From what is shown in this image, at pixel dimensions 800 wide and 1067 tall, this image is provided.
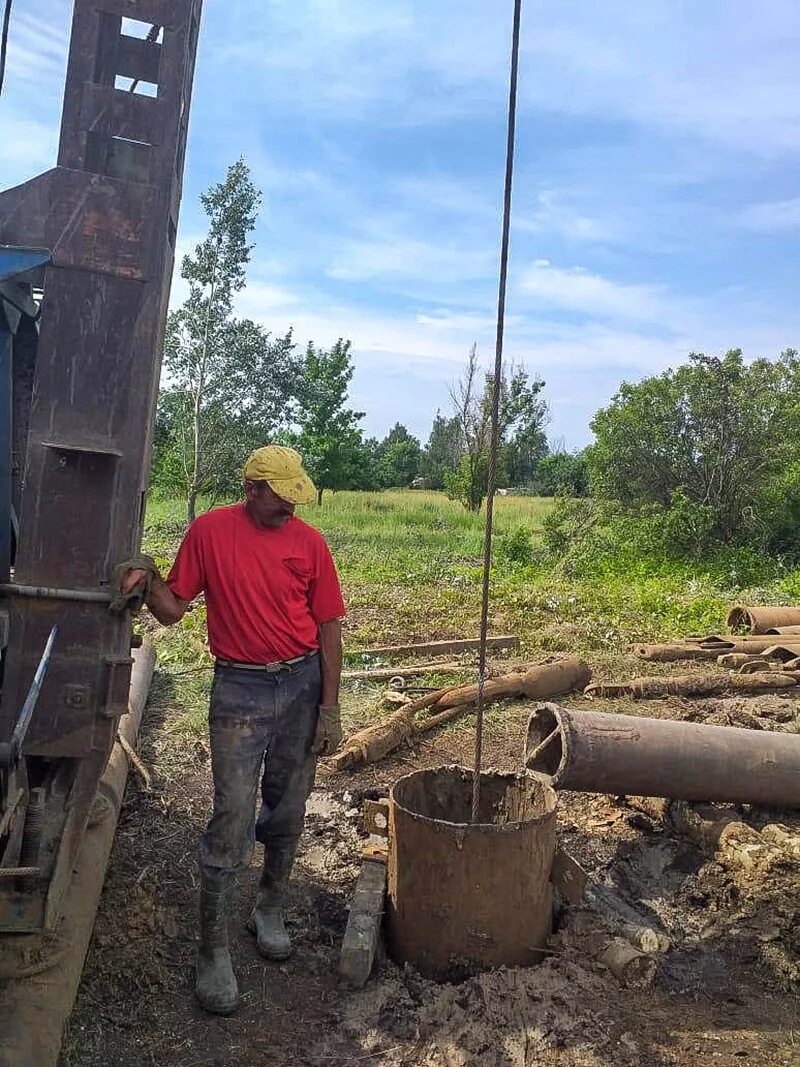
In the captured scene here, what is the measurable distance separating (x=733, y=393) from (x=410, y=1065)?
16075 millimetres

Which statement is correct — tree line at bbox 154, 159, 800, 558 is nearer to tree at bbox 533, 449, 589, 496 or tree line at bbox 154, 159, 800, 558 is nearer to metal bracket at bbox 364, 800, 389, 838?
metal bracket at bbox 364, 800, 389, 838

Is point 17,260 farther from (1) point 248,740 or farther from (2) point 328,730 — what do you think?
(2) point 328,730

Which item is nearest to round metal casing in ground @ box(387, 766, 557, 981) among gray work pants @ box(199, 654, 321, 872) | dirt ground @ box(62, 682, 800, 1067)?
dirt ground @ box(62, 682, 800, 1067)

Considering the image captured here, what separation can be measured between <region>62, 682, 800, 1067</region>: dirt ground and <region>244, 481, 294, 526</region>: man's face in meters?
1.89

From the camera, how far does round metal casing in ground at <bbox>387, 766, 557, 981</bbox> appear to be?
3.68 metres

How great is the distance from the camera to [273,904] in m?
4.11

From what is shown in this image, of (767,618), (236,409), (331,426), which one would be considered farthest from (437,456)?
(767,618)

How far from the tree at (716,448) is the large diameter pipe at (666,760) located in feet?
40.3

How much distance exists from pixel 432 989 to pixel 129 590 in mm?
2013

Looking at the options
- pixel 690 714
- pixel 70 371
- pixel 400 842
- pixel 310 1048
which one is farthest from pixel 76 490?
pixel 690 714

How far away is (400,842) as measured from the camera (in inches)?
152

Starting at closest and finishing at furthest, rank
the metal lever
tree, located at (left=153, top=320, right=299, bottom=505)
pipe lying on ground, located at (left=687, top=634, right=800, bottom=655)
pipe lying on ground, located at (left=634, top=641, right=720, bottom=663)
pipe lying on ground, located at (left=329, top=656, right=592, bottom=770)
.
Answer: the metal lever < pipe lying on ground, located at (left=329, top=656, right=592, bottom=770) < pipe lying on ground, located at (left=634, top=641, right=720, bottom=663) < pipe lying on ground, located at (left=687, top=634, right=800, bottom=655) < tree, located at (left=153, top=320, right=299, bottom=505)

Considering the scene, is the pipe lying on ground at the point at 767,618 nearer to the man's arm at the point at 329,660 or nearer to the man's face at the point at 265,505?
the man's arm at the point at 329,660

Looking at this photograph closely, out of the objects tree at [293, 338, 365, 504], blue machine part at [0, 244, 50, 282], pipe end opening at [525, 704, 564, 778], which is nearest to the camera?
blue machine part at [0, 244, 50, 282]
